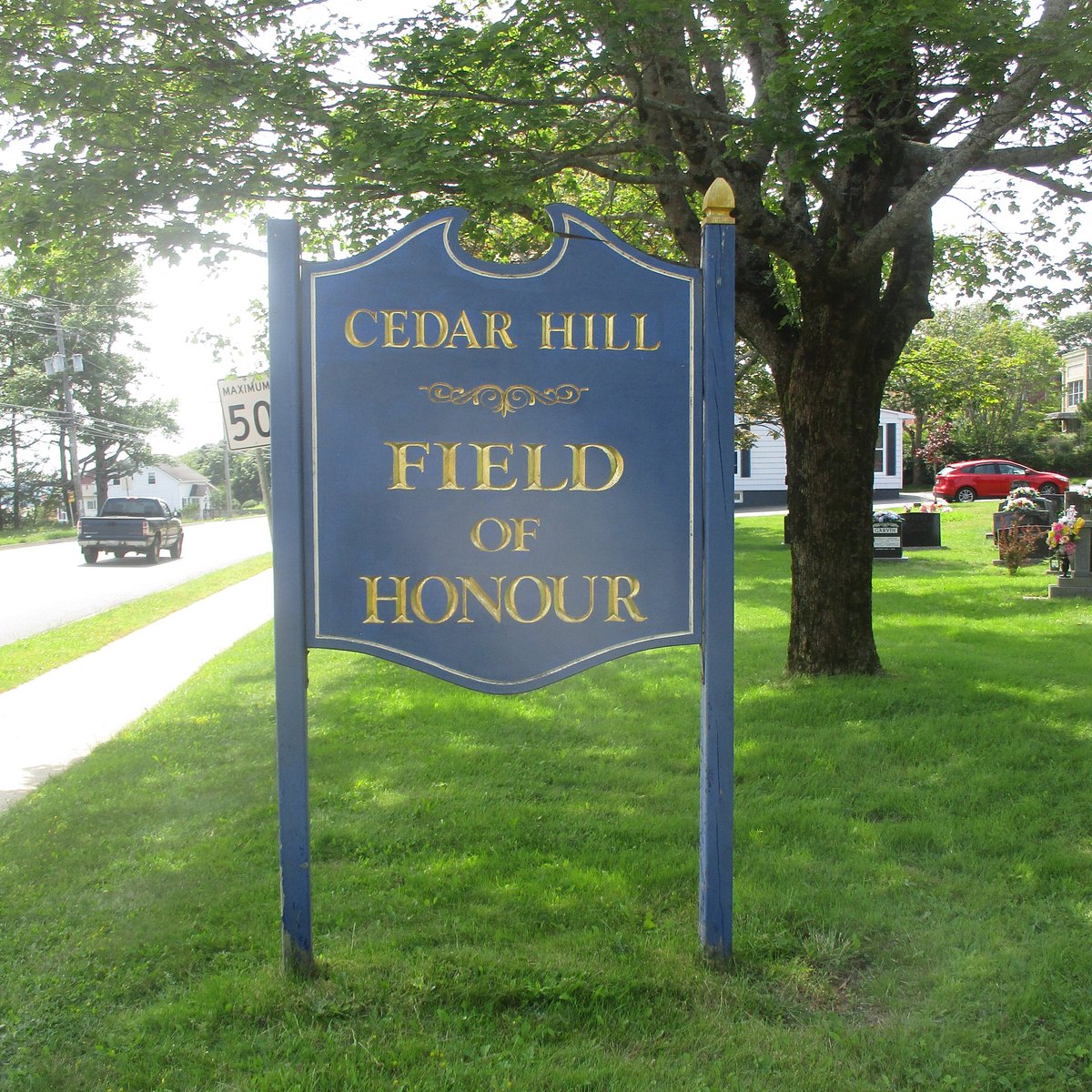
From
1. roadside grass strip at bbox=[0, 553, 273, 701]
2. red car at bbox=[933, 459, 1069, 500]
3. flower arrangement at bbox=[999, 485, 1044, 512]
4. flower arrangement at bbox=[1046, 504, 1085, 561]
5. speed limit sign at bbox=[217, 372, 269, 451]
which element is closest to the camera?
speed limit sign at bbox=[217, 372, 269, 451]

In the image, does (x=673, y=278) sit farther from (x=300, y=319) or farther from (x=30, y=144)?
(x=30, y=144)

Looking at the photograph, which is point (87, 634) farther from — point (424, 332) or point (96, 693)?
point (424, 332)

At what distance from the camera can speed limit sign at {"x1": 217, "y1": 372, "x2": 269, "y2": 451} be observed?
33.4 ft

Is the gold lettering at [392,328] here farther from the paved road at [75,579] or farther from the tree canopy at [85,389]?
the tree canopy at [85,389]

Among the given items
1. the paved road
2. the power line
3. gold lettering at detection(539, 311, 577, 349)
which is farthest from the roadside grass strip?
the power line

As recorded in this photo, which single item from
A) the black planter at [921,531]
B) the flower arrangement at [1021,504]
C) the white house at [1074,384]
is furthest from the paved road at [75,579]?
the white house at [1074,384]

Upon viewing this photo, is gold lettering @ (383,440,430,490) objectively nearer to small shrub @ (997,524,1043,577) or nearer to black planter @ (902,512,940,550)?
small shrub @ (997,524,1043,577)

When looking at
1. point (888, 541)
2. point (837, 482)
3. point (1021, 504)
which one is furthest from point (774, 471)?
point (837, 482)

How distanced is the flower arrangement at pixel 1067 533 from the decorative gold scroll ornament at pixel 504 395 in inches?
473

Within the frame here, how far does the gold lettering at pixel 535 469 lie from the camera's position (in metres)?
3.74

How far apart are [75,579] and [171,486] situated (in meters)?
77.1

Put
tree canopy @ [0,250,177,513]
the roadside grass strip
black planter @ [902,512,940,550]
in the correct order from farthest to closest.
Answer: tree canopy @ [0,250,177,513]
black planter @ [902,512,940,550]
the roadside grass strip

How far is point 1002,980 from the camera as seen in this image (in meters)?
3.53

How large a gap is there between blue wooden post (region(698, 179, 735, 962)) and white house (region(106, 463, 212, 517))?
→ 80.0 m
